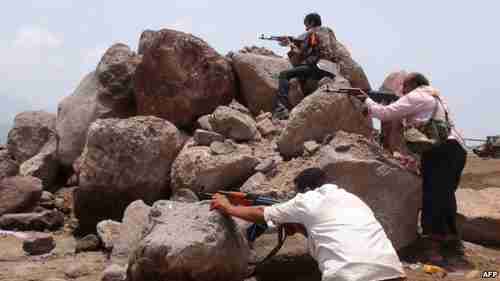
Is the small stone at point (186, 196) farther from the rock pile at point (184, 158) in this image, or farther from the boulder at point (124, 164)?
the boulder at point (124, 164)

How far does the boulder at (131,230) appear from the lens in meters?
6.08

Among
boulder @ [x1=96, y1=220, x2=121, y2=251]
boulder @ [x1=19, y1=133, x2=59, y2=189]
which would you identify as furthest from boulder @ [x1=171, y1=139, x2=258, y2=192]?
boulder @ [x1=19, y1=133, x2=59, y2=189]

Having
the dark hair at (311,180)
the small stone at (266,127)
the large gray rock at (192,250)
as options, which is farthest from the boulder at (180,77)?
the dark hair at (311,180)

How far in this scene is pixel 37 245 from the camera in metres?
7.20

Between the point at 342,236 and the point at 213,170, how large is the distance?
140 inches

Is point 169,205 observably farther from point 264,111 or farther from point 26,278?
point 264,111

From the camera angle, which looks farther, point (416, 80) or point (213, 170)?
point (213, 170)

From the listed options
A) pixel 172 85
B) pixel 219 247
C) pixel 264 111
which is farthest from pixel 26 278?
pixel 264 111

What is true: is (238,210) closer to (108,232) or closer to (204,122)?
(108,232)

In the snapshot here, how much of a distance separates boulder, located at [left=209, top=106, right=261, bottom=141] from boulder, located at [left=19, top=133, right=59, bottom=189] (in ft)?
12.1

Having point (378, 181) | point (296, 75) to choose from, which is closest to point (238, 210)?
point (378, 181)

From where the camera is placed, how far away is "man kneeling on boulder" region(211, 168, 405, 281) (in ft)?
11.4

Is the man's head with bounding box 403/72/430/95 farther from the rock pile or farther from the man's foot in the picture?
the man's foot

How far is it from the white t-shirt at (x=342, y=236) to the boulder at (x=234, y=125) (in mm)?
3866
